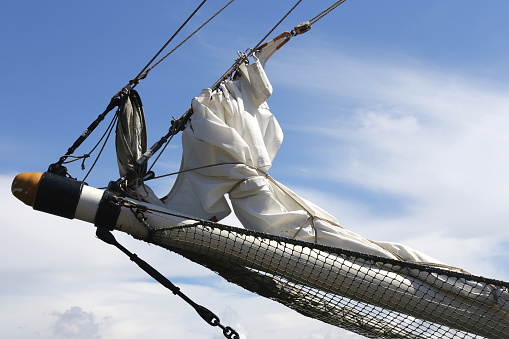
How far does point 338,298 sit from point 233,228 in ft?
4.19

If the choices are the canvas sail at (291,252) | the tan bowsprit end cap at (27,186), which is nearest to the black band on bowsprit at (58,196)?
the tan bowsprit end cap at (27,186)

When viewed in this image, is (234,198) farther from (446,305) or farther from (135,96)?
(446,305)

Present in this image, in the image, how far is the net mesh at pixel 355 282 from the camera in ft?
28.7

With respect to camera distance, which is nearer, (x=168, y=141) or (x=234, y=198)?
(x=234, y=198)

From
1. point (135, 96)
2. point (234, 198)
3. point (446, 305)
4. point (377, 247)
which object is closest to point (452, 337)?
point (446, 305)

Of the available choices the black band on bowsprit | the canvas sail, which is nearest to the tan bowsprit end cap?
the black band on bowsprit

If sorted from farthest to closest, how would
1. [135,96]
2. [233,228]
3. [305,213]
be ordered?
[135,96] → [305,213] → [233,228]

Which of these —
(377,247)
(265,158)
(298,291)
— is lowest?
(298,291)

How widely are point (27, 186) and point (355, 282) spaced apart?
3337mm

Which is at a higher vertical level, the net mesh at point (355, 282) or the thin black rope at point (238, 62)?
the thin black rope at point (238, 62)

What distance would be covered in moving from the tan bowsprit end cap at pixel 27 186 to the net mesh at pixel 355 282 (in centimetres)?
121

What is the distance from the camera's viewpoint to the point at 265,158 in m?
9.80

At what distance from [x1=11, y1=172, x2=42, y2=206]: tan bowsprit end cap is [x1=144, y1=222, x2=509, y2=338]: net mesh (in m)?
1.21

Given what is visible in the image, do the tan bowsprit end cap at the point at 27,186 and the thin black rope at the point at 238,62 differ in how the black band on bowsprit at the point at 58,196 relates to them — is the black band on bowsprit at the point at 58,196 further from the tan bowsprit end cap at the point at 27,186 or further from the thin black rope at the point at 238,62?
the thin black rope at the point at 238,62
